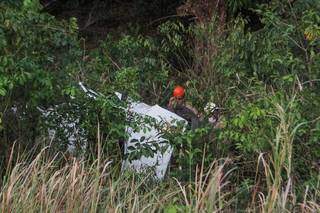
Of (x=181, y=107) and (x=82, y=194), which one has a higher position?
(x=181, y=107)

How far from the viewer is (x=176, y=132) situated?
547 centimetres

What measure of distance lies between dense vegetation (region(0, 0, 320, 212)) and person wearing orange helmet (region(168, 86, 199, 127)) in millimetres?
94

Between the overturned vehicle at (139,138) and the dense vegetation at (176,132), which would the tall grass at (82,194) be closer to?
the dense vegetation at (176,132)

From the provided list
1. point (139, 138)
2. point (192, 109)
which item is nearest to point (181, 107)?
point (192, 109)

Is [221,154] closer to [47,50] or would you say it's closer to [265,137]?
[265,137]

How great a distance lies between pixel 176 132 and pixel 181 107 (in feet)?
4.07

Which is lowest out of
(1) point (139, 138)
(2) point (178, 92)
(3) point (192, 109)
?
(1) point (139, 138)

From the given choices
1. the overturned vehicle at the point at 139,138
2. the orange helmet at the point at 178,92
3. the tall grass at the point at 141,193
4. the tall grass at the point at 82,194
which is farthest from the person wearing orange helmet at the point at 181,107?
the tall grass at the point at 82,194

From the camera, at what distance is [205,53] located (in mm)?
7656

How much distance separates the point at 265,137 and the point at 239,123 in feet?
0.87

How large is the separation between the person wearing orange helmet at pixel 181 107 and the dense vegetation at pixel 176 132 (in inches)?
3.7

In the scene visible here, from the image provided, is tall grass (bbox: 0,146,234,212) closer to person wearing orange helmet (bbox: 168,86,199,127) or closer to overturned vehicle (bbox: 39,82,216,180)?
overturned vehicle (bbox: 39,82,216,180)

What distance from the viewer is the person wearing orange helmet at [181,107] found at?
6.30m

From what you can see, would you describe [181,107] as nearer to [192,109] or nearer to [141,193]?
[192,109]
